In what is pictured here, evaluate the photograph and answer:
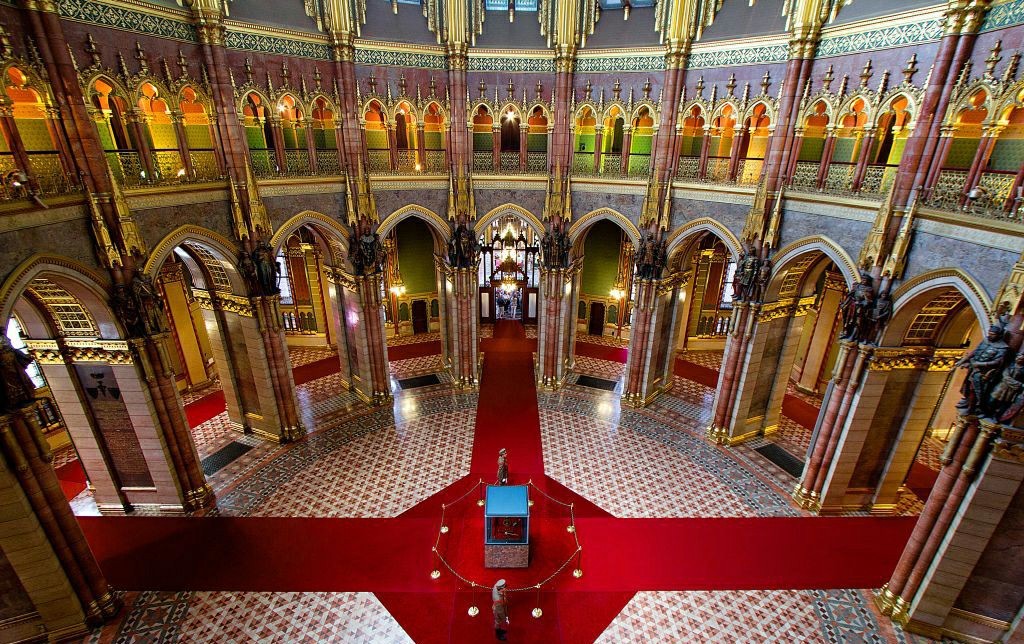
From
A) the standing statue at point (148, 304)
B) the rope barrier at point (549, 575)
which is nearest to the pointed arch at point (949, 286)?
the rope barrier at point (549, 575)

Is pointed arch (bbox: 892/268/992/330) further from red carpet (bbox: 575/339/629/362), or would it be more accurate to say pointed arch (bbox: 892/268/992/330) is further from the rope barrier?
red carpet (bbox: 575/339/629/362)

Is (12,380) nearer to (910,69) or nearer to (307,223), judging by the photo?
(307,223)

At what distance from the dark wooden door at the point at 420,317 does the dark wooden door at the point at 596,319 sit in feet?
28.6

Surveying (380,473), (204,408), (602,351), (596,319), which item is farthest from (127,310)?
(596,319)

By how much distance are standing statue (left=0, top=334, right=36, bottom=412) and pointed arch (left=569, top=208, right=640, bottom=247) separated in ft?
49.4

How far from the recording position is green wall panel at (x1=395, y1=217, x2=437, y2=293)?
23469 millimetres

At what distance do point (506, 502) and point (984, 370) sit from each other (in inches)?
381

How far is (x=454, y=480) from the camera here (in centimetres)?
1441

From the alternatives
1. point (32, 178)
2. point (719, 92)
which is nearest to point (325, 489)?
point (32, 178)

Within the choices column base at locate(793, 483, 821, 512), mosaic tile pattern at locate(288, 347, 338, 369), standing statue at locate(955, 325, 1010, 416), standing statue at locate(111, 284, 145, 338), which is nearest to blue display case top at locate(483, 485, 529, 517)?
column base at locate(793, 483, 821, 512)

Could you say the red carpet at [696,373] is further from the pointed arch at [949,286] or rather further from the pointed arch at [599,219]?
the pointed arch at [949,286]

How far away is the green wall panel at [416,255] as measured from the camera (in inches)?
924

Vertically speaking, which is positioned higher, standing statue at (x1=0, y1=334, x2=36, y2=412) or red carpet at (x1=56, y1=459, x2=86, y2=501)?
standing statue at (x1=0, y1=334, x2=36, y2=412)

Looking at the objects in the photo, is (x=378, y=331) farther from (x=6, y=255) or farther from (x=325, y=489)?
(x=6, y=255)
